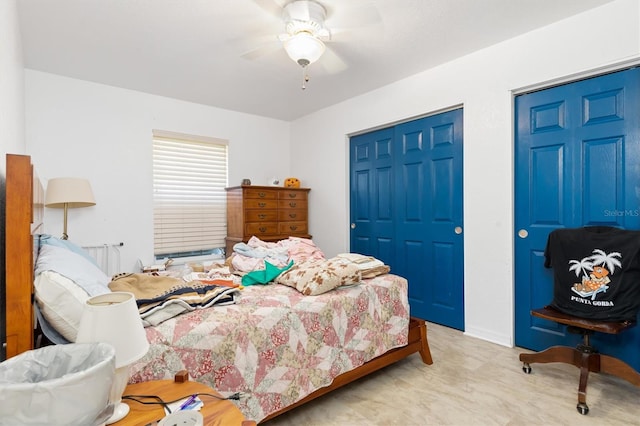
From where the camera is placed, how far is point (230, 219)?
14.1 ft

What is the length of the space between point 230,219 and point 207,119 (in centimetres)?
133

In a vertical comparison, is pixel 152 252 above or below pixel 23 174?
below

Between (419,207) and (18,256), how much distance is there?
124 inches

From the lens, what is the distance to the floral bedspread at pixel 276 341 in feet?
4.70

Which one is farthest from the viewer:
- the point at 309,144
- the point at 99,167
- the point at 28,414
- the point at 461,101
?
the point at 309,144

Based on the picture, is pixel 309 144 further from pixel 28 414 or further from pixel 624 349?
pixel 28 414

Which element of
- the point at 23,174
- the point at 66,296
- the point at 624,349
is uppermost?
the point at 23,174

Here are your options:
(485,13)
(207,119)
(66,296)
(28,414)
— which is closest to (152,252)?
(207,119)

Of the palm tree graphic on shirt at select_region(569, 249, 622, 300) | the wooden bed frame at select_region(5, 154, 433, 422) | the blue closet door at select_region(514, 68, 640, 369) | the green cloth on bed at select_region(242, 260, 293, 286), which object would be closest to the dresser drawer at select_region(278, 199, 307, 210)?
the green cloth on bed at select_region(242, 260, 293, 286)

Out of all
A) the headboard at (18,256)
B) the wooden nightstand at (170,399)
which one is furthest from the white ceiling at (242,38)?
the wooden nightstand at (170,399)

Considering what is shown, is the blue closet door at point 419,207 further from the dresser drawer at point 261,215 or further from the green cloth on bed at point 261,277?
the green cloth on bed at point 261,277

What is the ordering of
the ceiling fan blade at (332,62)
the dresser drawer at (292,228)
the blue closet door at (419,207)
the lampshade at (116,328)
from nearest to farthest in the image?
the lampshade at (116,328), the ceiling fan blade at (332,62), the blue closet door at (419,207), the dresser drawer at (292,228)

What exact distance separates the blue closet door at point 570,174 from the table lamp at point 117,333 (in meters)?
2.83

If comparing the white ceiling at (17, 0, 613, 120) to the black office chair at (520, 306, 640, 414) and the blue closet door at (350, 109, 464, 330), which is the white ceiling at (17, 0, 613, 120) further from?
the black office chair at (520, 306, 640, 414)
